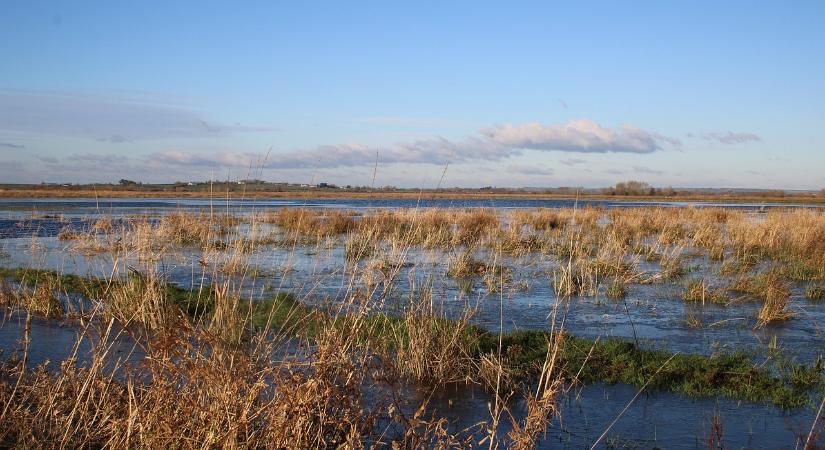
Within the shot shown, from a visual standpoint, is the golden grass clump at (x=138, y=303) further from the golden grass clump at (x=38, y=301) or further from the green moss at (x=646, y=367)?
the green moss at (x=646, y=367)

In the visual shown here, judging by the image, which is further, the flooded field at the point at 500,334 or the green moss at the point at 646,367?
the green moss at the point at 646,367

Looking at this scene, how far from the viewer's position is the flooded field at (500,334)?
5.00 meters

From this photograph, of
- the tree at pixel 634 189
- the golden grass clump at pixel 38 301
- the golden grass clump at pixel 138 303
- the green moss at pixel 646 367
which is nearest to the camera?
the green moss at pixel 646 367

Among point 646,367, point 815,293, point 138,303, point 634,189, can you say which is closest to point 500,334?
point 646,367

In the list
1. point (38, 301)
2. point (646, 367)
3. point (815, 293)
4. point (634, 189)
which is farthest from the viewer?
point (634, 189)

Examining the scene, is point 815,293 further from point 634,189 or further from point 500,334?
point 634,189

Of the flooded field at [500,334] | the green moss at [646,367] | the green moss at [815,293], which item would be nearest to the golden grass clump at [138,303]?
the flooded field at [500,334]

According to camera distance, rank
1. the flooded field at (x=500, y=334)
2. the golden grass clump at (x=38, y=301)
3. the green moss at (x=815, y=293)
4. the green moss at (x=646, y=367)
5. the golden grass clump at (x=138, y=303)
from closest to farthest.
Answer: the flooded field at (x=500, y=334)
the green moss at (x=646, y=367)
the golden grass clump at (x=138, y=303)
the golden grass clump at (x=38, y=301)
the green moss at (x=815, y=293)

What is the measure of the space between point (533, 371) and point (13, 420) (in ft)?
15.6

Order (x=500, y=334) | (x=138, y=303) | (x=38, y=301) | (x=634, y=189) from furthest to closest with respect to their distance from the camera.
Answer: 1. (x=634, y=189)
2. (x=38, y=301)
3. (x=138, y=303)
4. (x=500, y=334)

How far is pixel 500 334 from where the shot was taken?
5.40m

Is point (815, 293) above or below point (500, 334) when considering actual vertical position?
below

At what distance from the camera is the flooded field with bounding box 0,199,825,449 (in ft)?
16.4

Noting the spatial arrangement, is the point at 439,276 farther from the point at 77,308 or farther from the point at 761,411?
the point at 761,411
